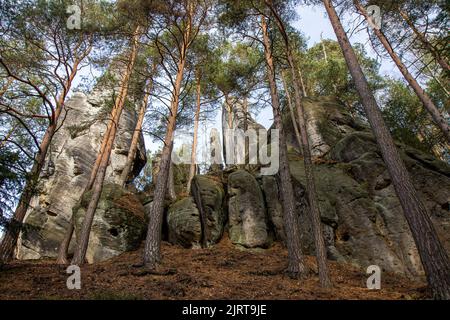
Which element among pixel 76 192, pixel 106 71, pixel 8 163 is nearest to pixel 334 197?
pixel 8 163

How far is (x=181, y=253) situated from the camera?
9.63 m

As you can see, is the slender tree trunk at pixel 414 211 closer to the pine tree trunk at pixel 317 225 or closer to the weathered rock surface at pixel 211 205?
the pine tree trunk at pixel 317 225

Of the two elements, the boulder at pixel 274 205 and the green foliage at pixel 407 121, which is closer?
the boulder at pixel 274 205

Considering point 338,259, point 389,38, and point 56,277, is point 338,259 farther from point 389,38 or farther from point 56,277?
point 389,38

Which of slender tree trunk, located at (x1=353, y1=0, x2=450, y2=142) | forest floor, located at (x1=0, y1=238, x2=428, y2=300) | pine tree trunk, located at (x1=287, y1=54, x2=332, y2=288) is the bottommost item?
forest floor, located at (x1=0, y1=238, x2=428, y2=300)

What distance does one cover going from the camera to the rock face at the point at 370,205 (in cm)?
841

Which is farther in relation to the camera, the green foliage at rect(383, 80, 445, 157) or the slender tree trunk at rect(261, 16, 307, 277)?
the green foliage at rect(383, 80, 445, 157)

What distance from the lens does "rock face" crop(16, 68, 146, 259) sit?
1254cm

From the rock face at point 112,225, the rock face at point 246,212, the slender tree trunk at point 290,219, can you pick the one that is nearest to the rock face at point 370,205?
the rock face at point 246,212

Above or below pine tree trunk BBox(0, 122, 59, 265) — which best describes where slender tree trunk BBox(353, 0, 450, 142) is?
above

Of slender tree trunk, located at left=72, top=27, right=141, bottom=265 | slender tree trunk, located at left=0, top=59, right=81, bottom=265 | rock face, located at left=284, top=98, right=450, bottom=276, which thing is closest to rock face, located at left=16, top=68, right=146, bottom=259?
slender tree trunk, located at left=72, top=27, right=141, bottom=265

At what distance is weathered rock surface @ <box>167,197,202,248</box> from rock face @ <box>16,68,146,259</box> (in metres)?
4.27

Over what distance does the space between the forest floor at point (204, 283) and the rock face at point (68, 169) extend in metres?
6.27

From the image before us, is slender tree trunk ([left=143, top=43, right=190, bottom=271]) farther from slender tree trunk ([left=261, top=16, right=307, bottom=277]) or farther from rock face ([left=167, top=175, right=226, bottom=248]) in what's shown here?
slender tree trunk ([left=261, top=16, right=307, bottom=277])
